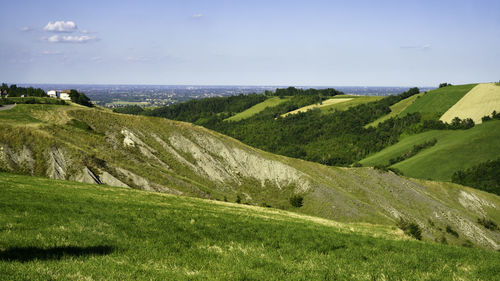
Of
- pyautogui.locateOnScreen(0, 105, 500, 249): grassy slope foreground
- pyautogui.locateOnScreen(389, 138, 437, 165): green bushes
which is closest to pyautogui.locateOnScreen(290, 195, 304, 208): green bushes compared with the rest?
pyautogui.locateOnScreen(0, 105, 500, 249): grassy slope foreground

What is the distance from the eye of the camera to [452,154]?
15662cm

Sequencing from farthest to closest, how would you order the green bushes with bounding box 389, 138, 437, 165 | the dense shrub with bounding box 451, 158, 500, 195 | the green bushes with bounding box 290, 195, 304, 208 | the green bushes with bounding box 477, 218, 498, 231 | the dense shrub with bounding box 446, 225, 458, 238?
the green bushes with bounding box 389, 138, 437, 165
the dense shrub with bounding box 451, 158, 500, 195
the green bushes with bounding box 477, 218, 498, 231
the dense shrub with bounding box 446, 225, 458, 238
the green bushes with bounding box 290, 195, 304, 208

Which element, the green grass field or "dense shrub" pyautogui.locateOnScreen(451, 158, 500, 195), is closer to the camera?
"dense shrub" pyautogui.locateOnScreen(451, 158, 500, 195)

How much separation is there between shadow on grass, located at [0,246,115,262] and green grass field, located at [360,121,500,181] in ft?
498

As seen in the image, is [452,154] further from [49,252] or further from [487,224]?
[49,252]

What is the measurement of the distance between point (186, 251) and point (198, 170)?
182ft

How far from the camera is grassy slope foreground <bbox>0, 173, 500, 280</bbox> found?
1155cm

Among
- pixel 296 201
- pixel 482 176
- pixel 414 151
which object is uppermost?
pixel 296 201

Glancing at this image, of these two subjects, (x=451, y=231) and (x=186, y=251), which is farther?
(x=451, y=231)

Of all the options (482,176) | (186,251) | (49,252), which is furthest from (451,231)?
(482,176)

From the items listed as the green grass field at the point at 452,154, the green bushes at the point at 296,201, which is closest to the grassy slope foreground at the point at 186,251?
the green bushes at the point at 296,201

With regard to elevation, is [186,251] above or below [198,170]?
above

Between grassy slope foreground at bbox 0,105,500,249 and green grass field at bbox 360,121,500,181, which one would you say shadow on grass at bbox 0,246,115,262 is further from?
green grass field at bbox 360,121,500,181

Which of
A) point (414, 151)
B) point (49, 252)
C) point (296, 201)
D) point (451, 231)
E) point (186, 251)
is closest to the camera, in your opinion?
point (49, 252)
